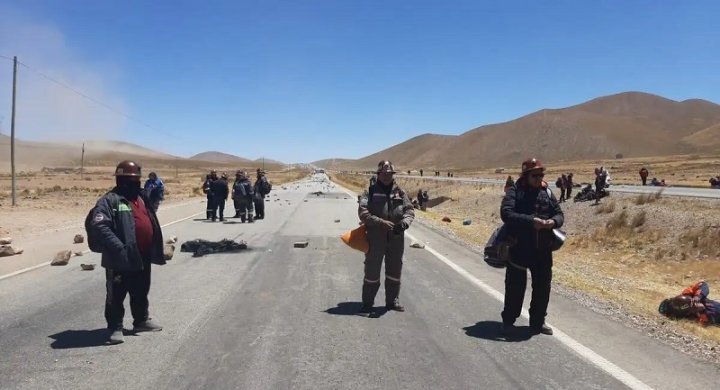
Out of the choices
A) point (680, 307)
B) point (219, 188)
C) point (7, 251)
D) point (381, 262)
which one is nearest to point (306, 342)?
point (381, 262)

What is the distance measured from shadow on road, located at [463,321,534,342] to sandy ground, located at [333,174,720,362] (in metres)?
1.67

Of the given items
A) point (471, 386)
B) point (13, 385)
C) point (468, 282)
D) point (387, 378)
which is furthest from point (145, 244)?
point (468, 282)

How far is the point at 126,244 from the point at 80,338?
1.18 m

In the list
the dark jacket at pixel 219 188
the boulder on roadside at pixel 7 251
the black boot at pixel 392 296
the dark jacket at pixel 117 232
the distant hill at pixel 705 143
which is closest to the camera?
the dark jacket at pixel 117 232

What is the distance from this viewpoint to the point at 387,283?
7.53 m

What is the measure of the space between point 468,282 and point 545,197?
3.65 meters

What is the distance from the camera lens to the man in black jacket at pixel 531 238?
20.8 feet

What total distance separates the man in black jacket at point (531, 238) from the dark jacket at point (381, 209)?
4.51 ft

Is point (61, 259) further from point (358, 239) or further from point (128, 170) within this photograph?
point (358, 239)

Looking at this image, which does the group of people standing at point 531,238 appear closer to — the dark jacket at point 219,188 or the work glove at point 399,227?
the work glove at point 399,227

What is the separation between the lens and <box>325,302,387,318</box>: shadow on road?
23.6 ft

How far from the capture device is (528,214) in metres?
6.34

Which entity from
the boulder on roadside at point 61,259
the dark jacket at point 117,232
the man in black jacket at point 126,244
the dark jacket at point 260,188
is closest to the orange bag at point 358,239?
the man in black jacket at point 126,244

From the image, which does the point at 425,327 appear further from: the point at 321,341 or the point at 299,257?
the point at 299,257
